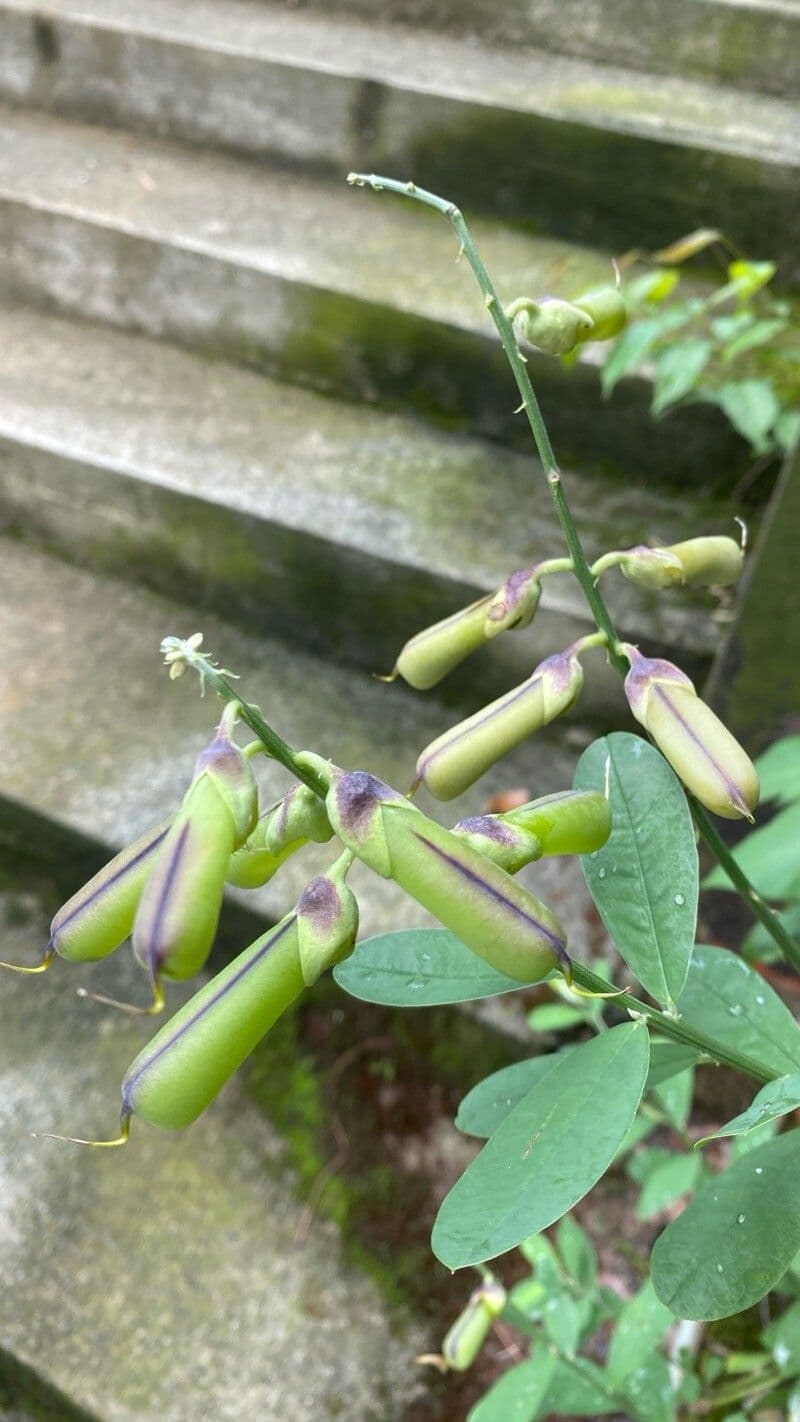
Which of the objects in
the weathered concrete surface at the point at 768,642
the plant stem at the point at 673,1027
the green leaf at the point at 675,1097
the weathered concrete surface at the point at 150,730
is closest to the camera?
the plant stem at the point at 673,1027

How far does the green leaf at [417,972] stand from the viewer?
2.10ft

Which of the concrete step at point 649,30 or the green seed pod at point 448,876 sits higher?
the concrete step at point 649,30

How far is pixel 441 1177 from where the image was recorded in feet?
4.63

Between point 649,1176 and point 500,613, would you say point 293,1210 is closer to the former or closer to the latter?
point 649,1176

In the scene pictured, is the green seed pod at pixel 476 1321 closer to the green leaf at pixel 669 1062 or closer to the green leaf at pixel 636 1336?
the green leaf at pixel 636 1336

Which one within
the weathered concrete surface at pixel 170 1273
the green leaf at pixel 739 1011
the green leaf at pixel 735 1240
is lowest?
the weathered concrete surface at pixel 170 1273

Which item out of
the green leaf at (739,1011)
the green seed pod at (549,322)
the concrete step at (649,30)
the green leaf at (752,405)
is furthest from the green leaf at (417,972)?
the concrete step at (649,30)

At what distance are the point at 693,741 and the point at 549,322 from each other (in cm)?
26

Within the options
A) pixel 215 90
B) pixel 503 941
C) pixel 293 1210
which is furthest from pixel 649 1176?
pixel 215 90

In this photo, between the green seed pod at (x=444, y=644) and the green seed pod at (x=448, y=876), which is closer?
the green seed pod at (x=448, y=876)

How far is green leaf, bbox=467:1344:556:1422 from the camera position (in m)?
0.87

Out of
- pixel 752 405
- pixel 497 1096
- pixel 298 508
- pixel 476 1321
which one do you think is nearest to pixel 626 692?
pixel 497 1096

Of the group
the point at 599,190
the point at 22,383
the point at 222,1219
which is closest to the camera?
the point at 222,1219

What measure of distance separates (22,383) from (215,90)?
657mm
